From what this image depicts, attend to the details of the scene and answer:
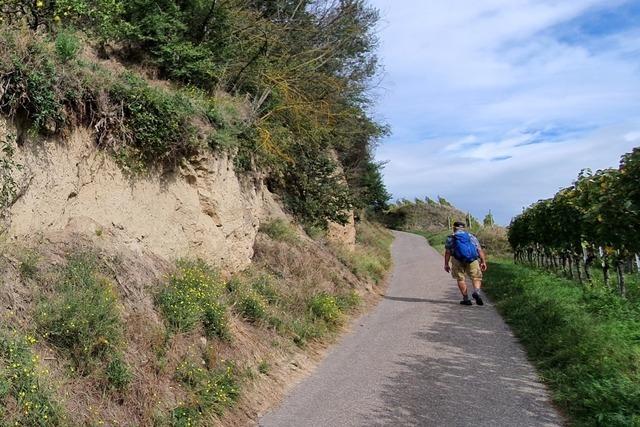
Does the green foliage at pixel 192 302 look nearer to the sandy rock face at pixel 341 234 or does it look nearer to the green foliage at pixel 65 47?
the green foliage at pixel 65 47

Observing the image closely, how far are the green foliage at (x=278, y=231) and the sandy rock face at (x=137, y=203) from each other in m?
1.72

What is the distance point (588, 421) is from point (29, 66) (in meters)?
6.87

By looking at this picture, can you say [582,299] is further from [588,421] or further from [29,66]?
[29,66]

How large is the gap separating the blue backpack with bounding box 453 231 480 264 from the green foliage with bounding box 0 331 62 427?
352 inches

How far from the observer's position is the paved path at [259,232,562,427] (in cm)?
508

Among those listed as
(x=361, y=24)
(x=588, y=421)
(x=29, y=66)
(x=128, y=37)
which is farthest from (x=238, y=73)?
(x=588, y=421)

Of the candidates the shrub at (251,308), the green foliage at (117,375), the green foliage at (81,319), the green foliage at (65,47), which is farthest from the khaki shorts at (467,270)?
the green foliage at (65,47)

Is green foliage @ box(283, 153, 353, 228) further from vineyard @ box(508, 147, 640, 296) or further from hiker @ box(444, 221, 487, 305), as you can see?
vineyard @ box(508, 147, 640, 296)

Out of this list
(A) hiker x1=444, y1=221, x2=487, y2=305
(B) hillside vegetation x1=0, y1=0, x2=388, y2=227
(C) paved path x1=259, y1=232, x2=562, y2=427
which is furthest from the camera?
(A) hiker x1=444, y1=221, x2=487, y2=305

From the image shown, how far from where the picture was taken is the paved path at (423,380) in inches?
200

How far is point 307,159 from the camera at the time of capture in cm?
1631

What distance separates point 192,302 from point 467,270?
23.1 ft

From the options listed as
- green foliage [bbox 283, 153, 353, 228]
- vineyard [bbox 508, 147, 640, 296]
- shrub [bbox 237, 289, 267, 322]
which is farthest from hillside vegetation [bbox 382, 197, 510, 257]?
shrub [bbox 237, 289, 267, 322]

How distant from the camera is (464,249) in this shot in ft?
36.1
